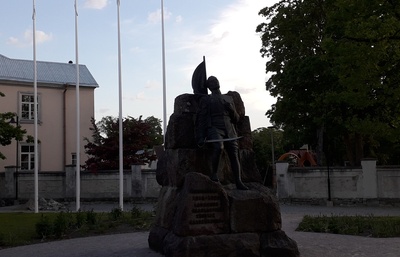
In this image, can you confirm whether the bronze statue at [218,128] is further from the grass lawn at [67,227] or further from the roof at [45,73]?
the roof at [45,73]

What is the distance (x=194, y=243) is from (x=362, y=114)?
64.3 feet

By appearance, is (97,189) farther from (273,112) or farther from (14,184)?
(273,112)

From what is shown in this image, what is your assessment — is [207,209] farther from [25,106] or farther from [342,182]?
[25,106]

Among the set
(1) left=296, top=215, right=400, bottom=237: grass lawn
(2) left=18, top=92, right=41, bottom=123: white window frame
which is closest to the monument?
(1) left=296, top=215, right=400, bottom=237: grass lawn

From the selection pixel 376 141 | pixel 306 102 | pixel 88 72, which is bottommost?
pixel 376 141

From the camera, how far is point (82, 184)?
3328 centimetres

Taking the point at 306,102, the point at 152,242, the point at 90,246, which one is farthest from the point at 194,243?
the point at 306,102

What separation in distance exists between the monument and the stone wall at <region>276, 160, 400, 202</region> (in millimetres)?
18055

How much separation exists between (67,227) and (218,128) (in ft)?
24.0

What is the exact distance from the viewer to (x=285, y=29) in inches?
1352

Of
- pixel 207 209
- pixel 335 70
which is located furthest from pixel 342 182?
pixel 207 209

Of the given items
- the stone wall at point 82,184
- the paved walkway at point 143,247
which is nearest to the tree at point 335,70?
the paved walkway at point 143,247

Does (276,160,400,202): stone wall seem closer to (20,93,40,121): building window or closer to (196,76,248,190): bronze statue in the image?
(196,76,248,190): bronze statue

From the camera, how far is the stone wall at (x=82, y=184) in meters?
32.6
